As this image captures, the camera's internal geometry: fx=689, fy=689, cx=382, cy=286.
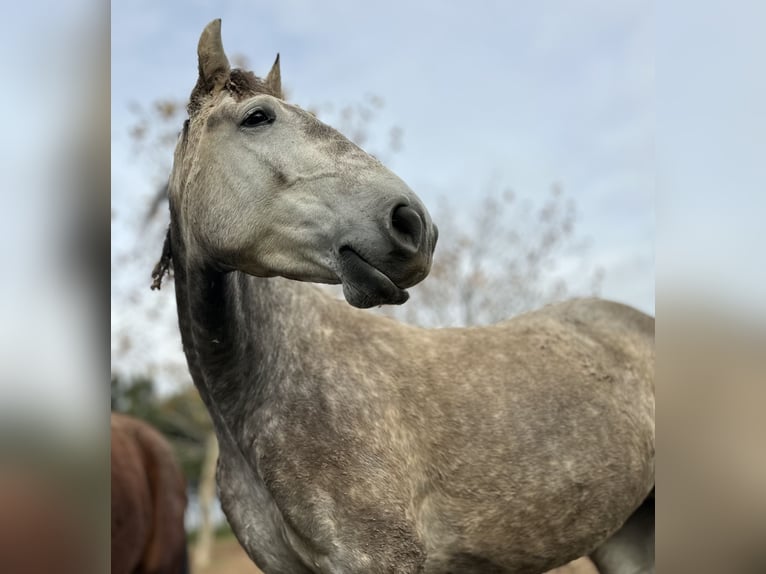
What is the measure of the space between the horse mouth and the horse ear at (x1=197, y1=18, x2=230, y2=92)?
2.28ft

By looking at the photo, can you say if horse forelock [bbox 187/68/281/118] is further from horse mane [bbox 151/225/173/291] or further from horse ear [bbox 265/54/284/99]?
horse mane [bbox 151/225/173/291]

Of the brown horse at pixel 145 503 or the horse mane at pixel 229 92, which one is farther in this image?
the brown horse at pixel 145 503

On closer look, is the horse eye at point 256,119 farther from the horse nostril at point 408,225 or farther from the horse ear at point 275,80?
the horse nostril at point 408,225

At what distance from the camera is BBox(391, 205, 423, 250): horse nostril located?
5.37ft

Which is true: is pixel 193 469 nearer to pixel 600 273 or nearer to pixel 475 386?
pixel 600 273

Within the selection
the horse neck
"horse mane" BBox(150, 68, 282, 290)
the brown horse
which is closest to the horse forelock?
"horse mane" BBox(150, 68, 282, 290)

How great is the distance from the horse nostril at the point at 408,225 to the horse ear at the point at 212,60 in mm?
722

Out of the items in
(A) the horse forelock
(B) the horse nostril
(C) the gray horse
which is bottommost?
(C) the gray horse

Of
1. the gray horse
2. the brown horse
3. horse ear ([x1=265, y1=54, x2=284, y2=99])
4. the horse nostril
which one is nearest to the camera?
the horse nostril

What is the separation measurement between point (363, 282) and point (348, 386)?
0.52 meters

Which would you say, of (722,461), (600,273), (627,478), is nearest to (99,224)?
(722,461)

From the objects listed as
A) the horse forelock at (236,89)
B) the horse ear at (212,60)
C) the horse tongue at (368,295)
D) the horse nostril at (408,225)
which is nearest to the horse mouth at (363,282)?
the horse tongue at (368,295)

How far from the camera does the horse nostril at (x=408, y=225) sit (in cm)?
164

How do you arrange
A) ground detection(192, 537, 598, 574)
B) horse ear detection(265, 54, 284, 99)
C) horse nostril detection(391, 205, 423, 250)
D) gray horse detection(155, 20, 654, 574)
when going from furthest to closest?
ground detection(192, 537, 598, 574), horse ear detection(265, 54, 284, 99), gray horse detection(155, 20, 654, 574), horse nostril detection(391, 205, 423, 250)
